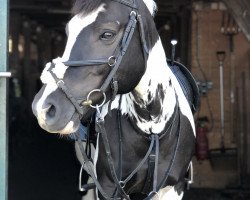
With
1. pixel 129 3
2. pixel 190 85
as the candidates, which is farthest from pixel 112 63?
pixel 190 85

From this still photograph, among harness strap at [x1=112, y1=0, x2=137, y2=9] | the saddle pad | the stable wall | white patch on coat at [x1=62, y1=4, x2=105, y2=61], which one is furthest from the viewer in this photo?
the stable wall

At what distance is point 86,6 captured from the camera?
2.69 m

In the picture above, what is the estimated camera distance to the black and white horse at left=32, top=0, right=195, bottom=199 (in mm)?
2598

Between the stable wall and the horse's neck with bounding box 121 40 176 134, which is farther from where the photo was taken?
the stable wall

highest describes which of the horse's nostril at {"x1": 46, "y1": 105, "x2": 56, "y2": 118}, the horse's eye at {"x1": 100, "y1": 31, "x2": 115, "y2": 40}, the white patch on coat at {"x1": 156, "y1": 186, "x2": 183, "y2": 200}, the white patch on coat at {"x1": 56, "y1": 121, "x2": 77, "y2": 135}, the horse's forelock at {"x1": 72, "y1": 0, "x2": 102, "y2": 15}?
the horse's forelock at {"x1": 72, "y1": 0, "x2": 102, "y2": 15}

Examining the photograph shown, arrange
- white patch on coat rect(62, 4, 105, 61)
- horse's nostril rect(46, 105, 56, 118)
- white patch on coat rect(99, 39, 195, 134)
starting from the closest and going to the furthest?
1. horse's nostril rect(46, 105, 56, 118)
2. white patch on coat rect(62, 4, 105, 61)
3. white patch on coat rect(99, 39, 195, 134)

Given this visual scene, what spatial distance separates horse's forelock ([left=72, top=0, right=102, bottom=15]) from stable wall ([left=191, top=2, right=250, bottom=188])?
181 inches

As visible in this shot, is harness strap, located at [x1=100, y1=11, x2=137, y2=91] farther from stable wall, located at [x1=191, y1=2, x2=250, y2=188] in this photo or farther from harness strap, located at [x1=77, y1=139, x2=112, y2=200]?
stable wall, located at [x1=191, y1=2, x2=250, y2=188]

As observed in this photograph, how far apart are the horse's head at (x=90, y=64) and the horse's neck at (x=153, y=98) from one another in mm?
159

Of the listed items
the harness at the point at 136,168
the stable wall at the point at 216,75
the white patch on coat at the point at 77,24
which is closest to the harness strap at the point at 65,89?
the white patch on coat at the point at 77,24

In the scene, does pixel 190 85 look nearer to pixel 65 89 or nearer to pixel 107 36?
pixel 107 36

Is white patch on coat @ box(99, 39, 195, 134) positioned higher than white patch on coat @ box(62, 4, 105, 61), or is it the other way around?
white patch on coat @ box(62, 4, 105, 61)

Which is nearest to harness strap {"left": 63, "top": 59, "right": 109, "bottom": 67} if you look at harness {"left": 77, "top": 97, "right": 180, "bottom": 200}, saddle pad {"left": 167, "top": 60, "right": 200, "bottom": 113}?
harness {"left": 77, "top": 97, "right": 180, "bottom": 200}

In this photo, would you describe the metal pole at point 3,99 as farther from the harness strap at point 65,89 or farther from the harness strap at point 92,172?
the harness strap at point 92,172
